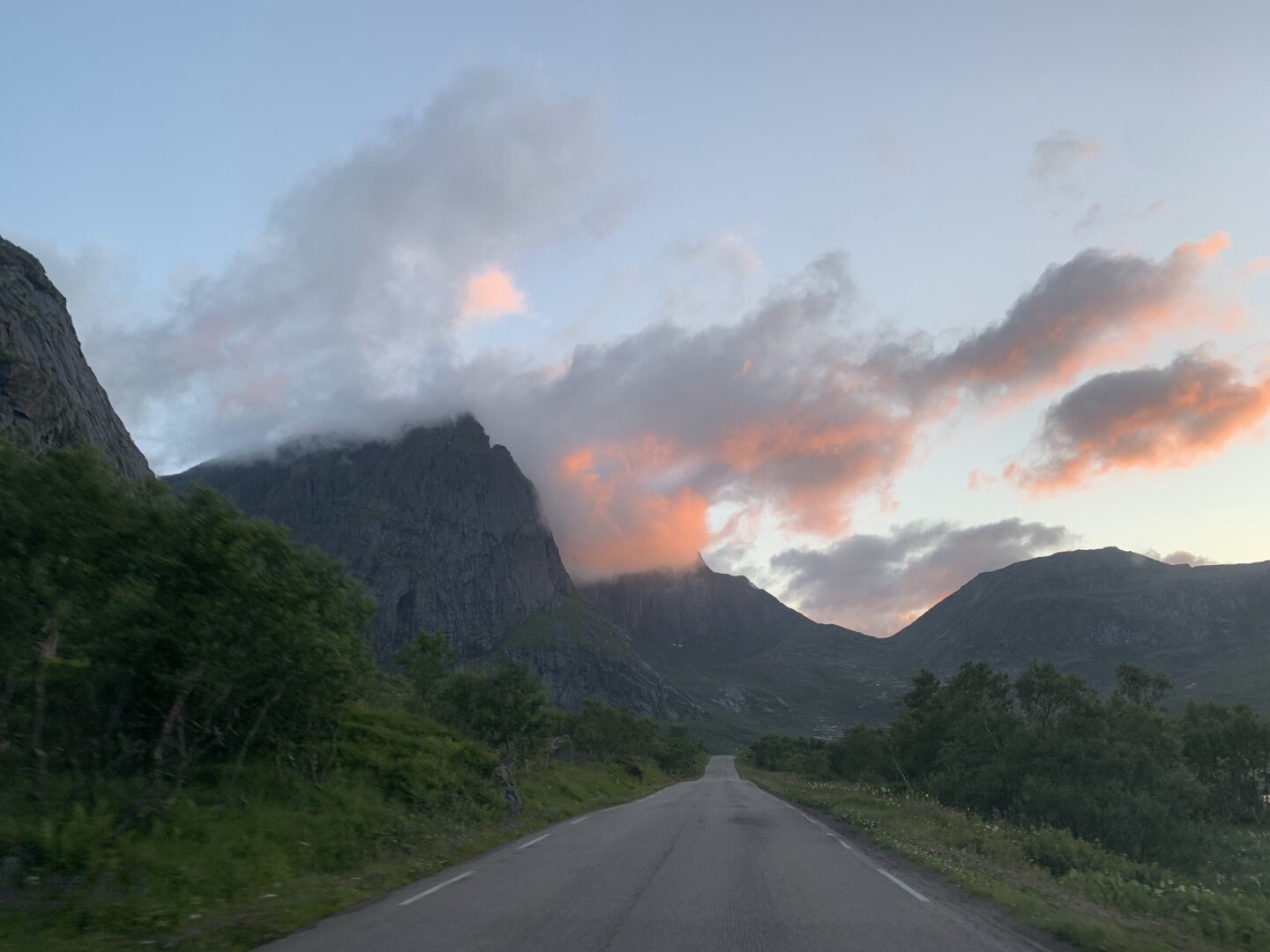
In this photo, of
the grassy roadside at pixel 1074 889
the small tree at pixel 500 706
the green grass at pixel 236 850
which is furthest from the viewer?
the small tree at pixel 500 706

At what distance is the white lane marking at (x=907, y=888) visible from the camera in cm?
1168

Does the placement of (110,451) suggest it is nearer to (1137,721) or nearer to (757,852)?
(757,852)

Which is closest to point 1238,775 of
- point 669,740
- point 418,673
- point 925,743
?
point 925,743

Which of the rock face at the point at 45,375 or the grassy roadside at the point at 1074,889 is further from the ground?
the rock face at the point at 45,375

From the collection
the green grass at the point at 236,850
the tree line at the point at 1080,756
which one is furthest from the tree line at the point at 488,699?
the tree line at the point at 1080,756

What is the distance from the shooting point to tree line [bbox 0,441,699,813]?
12.0 m

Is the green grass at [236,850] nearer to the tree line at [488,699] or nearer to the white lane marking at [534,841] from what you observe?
the white lane marking at [534,841]

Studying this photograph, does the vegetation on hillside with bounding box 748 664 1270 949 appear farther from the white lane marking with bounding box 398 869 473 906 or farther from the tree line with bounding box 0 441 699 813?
the tree line with bounding box 0 441 699 813

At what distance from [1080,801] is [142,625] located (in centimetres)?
4409

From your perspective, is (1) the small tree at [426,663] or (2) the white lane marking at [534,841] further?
(1) the small tree at [426,663]

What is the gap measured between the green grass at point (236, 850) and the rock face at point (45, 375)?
42.9 metres

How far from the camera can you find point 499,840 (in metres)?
19.8

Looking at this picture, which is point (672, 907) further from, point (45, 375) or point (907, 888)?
point (45, 375)

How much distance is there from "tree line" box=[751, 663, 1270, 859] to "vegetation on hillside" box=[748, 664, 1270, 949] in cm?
11
